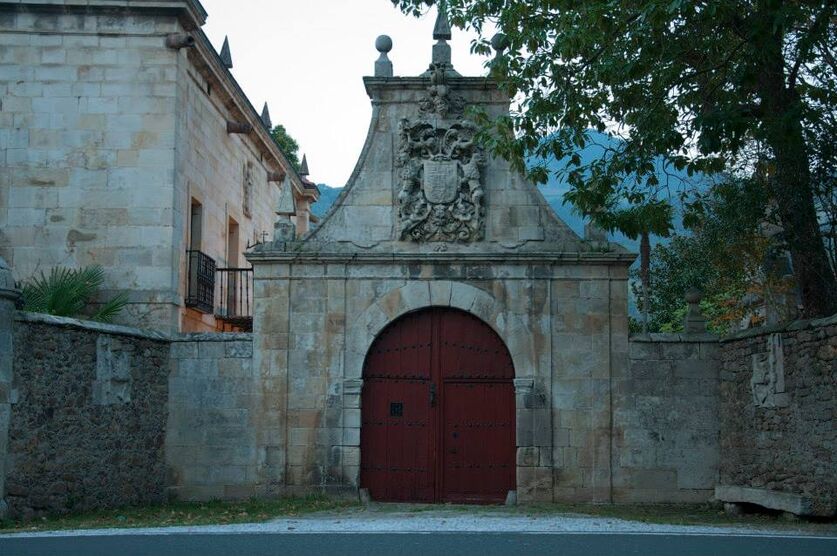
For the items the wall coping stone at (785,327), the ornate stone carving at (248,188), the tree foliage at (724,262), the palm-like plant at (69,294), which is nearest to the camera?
the wall coping stone at (785,327)

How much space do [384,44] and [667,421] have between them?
683 centimetres

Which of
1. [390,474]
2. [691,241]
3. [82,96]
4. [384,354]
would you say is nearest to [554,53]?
[384,354]

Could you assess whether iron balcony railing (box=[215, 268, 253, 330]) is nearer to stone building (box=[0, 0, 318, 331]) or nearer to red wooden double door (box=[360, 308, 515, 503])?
stone building (box=[0, 0, 318, 331])

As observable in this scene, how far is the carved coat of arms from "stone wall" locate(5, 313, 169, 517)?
404 cm

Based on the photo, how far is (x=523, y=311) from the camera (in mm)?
16109

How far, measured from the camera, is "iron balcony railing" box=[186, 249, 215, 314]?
1731 centimetres

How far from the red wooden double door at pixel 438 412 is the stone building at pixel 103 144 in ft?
9.34

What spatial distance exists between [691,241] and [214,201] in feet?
33.9

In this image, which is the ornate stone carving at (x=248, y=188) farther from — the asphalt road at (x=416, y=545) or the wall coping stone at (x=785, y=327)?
the asphalt road at (x=416, y=545)

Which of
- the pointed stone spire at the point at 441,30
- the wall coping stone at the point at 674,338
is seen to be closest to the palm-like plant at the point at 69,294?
the pointed stone spire at the point at 441,30

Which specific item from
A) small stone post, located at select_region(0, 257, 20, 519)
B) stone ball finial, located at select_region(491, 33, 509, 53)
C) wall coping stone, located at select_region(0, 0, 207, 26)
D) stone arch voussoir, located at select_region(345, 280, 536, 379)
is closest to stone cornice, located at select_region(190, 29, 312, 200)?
wall coping stone, located at select_region(0, 0, 207, 26)

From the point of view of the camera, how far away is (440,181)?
16234 mm

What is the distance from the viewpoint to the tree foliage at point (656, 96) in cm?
1279

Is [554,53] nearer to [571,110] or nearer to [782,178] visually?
[571,110]
